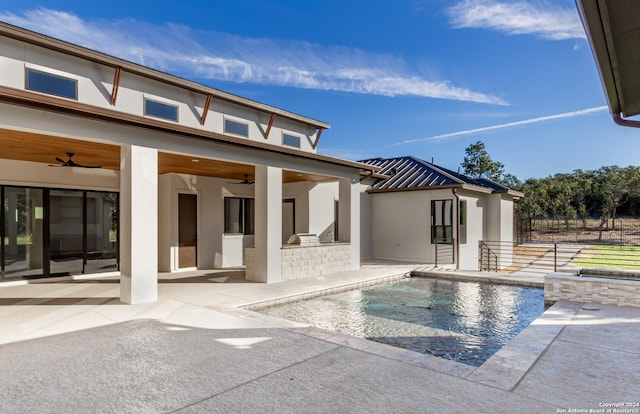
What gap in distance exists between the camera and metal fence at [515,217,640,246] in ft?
84.4

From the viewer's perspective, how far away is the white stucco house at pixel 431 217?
13.1 m

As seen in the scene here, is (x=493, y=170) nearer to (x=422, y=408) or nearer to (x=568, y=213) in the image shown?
(x=568, y=213)

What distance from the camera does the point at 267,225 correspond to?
354 inches

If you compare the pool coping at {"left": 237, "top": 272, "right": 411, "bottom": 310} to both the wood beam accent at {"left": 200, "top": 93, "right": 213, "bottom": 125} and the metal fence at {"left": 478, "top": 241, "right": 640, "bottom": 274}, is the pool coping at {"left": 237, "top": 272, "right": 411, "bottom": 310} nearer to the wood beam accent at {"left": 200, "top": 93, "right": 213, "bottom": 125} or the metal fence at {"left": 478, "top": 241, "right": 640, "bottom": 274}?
the metal fence at {"left": 478, "top": 241, "right": 640, "bottom": 274}

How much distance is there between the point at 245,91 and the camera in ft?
64.9

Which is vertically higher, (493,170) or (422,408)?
(493,170)

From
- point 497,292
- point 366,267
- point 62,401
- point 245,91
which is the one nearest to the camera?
point 62,401

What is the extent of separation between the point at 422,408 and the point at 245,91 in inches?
764

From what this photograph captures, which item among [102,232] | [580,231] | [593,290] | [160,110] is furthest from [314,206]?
[580,231]

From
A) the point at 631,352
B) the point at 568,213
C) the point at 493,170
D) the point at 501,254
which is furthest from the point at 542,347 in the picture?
the point at 568,213

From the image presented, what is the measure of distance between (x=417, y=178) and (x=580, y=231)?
26.7 m

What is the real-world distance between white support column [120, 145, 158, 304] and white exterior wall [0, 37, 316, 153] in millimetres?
4280

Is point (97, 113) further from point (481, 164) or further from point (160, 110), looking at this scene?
point (481, 164)

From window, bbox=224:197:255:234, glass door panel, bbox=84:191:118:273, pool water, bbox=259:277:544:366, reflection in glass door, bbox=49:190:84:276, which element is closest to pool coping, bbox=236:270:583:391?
pool water, bbox=259:277:544:366
